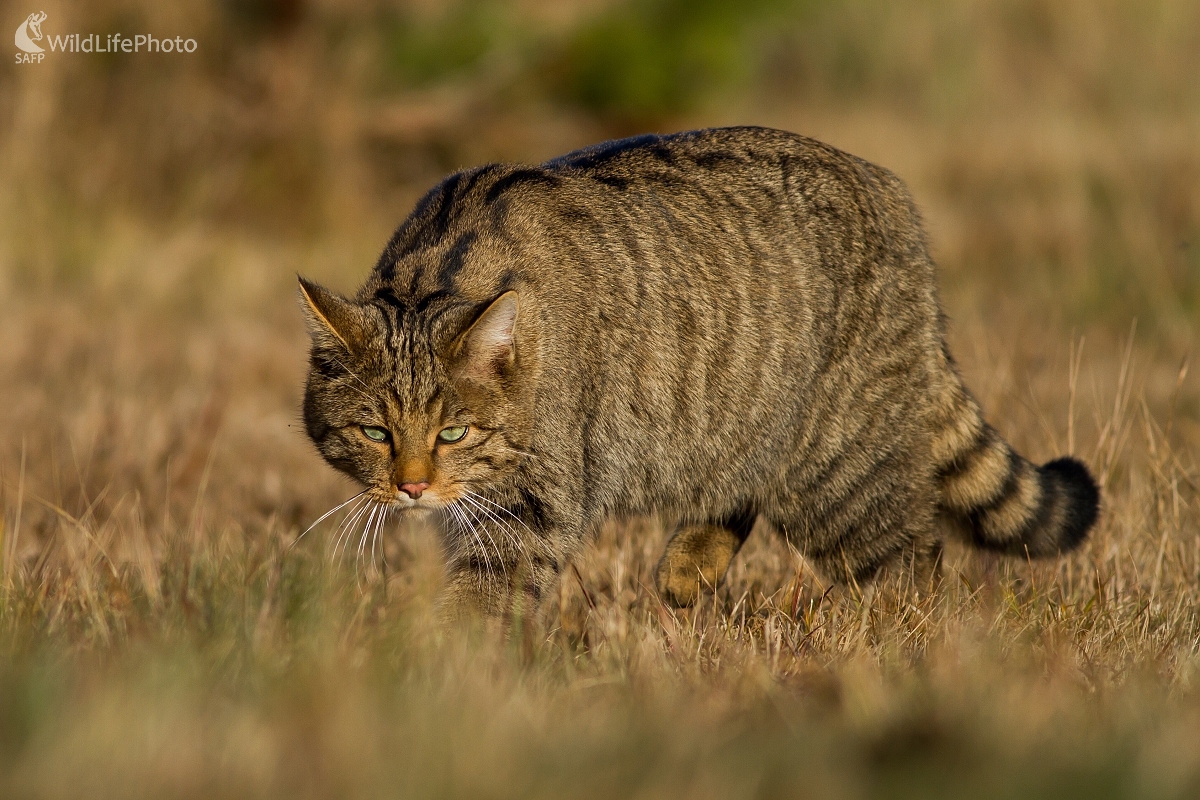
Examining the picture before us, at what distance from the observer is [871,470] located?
12.5 feet

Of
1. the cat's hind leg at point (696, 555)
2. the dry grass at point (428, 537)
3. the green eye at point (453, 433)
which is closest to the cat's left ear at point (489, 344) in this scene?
the green eye at point (453, 433)

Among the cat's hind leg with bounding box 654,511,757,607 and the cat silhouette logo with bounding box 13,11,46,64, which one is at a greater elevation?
the cat silhouette logo with bounding box 13,11,46,64

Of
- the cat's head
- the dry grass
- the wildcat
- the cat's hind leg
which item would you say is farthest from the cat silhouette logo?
the cat's hind leg

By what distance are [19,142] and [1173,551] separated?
7.25 m

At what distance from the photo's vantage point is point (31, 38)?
8617 millimetres

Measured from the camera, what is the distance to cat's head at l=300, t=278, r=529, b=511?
322 cm

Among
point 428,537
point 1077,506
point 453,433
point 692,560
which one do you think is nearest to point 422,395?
point 453,433

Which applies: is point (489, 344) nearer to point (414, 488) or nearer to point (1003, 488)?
point (414, 488)

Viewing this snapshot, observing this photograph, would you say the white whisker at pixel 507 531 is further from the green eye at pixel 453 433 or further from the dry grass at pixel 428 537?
the dry grass at pixel 428 537

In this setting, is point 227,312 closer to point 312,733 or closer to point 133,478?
point 133,478

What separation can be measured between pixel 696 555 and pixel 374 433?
1185mm

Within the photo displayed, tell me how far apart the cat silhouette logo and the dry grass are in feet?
0.37

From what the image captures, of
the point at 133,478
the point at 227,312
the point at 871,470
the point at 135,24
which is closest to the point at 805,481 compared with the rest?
the point at 871,470

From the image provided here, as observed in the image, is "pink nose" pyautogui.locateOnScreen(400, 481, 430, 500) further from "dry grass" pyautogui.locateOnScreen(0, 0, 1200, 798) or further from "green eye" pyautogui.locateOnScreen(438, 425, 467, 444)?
"dry grass" pyautogui.locateOnScreen(0, 0, 1200, 798)
